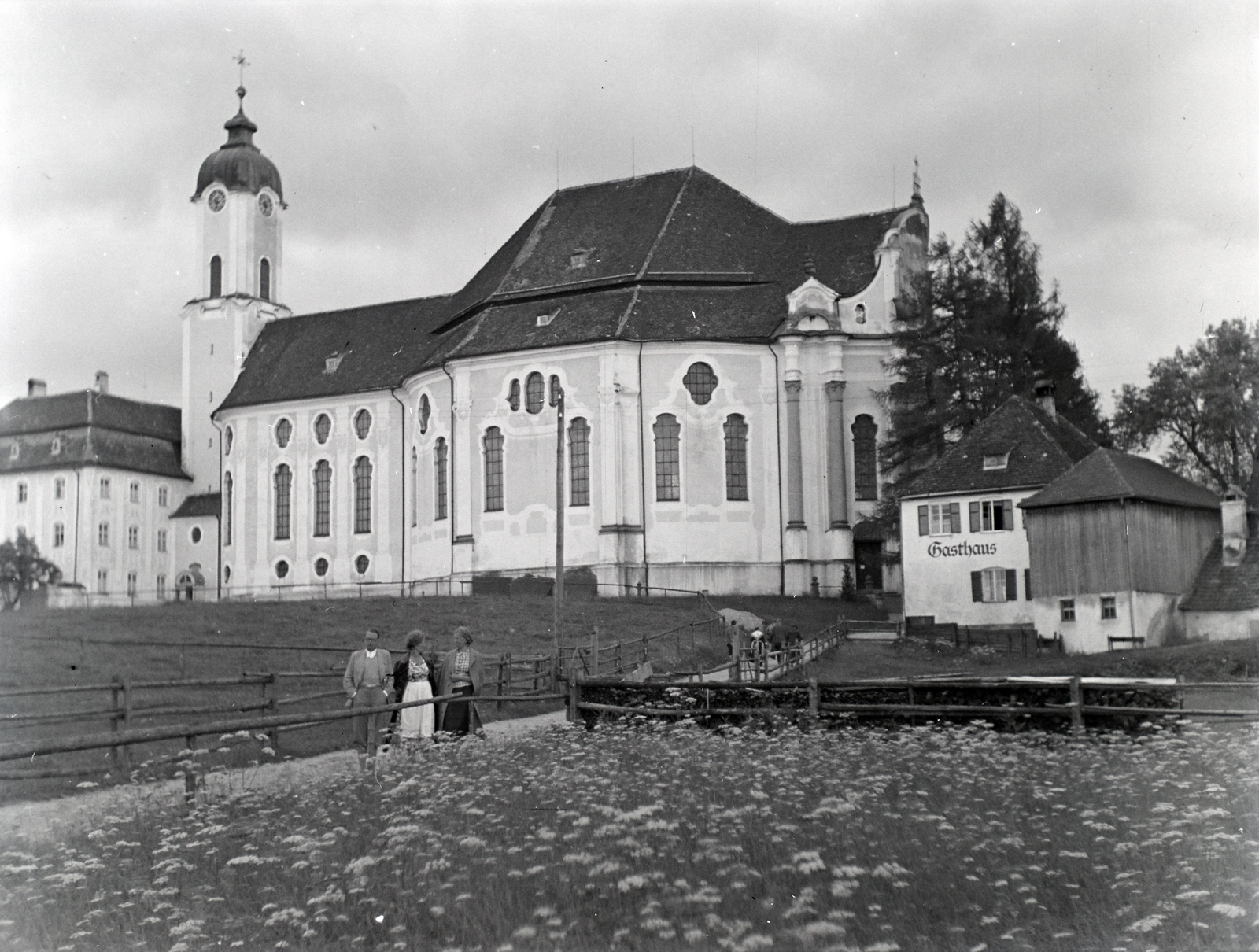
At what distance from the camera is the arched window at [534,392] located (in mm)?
56219

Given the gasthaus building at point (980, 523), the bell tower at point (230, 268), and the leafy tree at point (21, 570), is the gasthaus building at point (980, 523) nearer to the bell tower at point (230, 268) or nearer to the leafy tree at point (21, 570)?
the bell tower at point (230, 268)

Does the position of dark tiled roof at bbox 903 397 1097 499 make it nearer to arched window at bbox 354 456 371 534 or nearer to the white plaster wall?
the white plaster wall

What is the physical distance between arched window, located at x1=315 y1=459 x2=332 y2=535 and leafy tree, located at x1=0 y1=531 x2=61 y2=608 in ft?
55.8

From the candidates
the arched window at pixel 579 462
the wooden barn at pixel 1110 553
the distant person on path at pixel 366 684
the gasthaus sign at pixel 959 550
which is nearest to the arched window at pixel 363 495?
the arched window at pixel 579 462

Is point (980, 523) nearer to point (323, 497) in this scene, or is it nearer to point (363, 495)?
point (363, 495)

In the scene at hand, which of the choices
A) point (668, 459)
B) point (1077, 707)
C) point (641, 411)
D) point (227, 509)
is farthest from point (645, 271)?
point (1077, 707)

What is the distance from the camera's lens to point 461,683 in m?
18.8

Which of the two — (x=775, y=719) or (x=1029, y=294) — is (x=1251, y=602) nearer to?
(x=1029, y=294)

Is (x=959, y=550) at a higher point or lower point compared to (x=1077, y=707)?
higher

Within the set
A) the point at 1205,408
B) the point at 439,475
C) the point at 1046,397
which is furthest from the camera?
the point at 1205,408

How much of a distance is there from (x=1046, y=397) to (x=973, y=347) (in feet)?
11.1

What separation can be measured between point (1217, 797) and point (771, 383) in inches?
1725

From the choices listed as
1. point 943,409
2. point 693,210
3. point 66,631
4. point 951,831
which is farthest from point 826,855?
point 693,210

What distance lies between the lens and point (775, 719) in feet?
65.3
